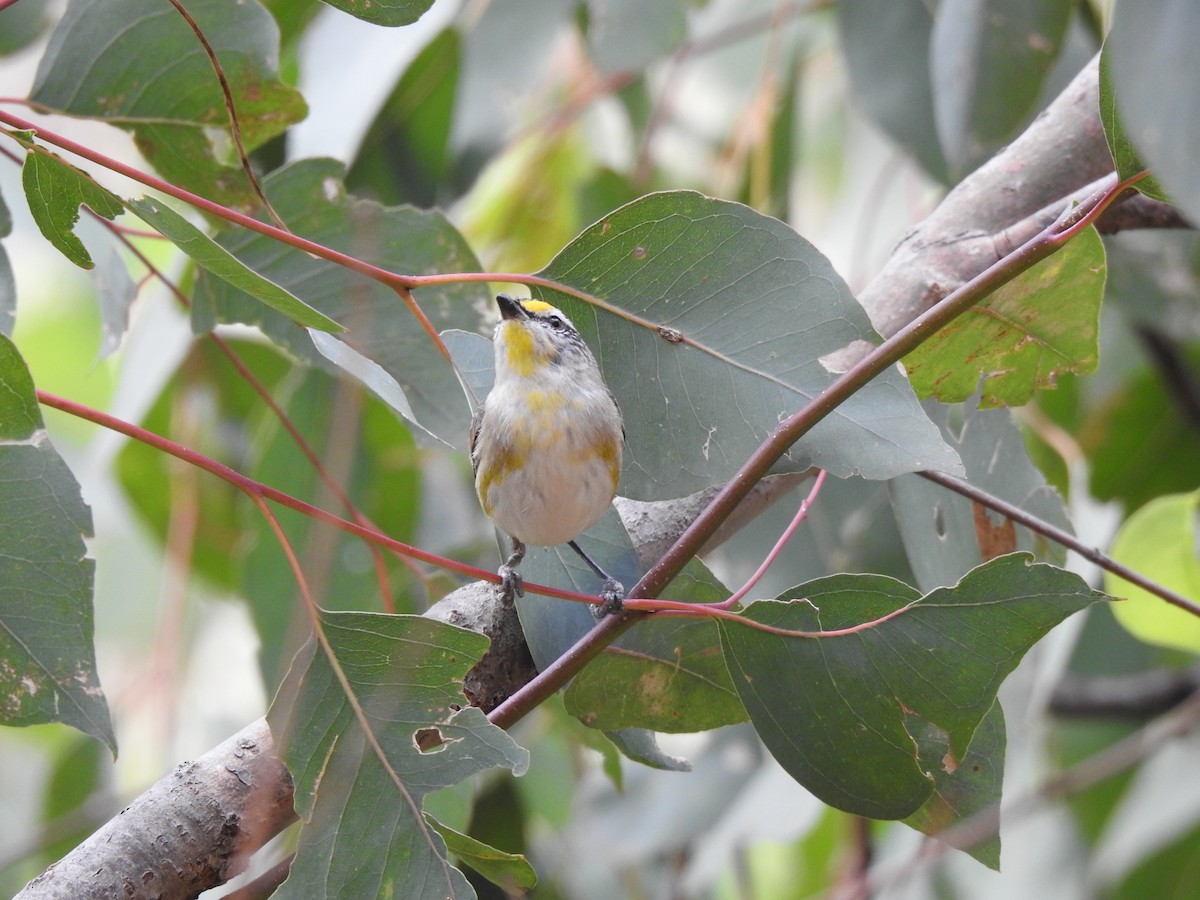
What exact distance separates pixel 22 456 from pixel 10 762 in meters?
3.90

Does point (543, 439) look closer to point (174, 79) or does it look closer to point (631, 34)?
point (174, 79)

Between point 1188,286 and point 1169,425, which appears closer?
point 1188,286

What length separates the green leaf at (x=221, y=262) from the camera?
0.89m

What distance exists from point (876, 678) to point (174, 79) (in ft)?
3.36

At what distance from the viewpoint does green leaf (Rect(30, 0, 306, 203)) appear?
4.33 ft

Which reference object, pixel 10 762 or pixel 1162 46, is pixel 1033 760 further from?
pixel 10 762

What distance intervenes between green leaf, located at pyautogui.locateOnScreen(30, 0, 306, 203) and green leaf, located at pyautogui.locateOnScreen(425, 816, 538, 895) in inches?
31.4

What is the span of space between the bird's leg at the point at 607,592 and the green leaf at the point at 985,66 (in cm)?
98

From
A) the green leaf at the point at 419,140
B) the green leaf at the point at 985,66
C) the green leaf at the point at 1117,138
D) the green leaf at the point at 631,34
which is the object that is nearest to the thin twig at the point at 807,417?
the green leaf at the point at 1117,138

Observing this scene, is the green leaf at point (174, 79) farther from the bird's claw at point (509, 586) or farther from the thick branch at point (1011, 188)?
the thick branch at point (1011, 188)

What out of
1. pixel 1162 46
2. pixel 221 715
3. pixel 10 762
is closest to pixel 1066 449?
pixel 1162 46

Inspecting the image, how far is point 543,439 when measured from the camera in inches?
55.0

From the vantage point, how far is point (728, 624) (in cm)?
102

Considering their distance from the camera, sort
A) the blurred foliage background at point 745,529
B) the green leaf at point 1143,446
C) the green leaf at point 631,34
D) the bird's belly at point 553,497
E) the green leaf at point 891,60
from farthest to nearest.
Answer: the green leaf at point 1143,446 < the green leaf at point 891,60 < the green leaf at point 631,34 < the blurred foliage background at point 745,529 < the bird's belly at point 553,497
